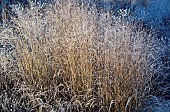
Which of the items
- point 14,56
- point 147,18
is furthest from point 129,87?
point 147,18

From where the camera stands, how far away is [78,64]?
363 centimetres

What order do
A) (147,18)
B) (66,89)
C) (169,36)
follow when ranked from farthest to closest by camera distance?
(147,18) < (169,36) < (66,89)

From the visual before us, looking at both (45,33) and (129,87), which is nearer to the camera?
(129,87)

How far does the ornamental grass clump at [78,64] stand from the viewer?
11.5 feet

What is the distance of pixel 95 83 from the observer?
12.1 feet

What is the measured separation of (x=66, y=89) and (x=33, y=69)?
426mm

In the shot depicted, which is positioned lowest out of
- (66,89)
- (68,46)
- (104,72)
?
(66,89)

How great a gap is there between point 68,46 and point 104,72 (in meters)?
0.45

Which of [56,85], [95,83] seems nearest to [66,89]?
[56,85]

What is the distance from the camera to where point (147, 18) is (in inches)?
253

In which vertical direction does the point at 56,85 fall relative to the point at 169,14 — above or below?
below

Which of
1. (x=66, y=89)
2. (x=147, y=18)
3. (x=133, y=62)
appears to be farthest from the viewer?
(x=147, y=18)

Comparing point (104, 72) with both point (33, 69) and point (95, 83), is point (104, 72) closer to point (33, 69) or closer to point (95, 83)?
point (95, 83)

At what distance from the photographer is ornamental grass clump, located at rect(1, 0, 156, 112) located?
3.49 meters
